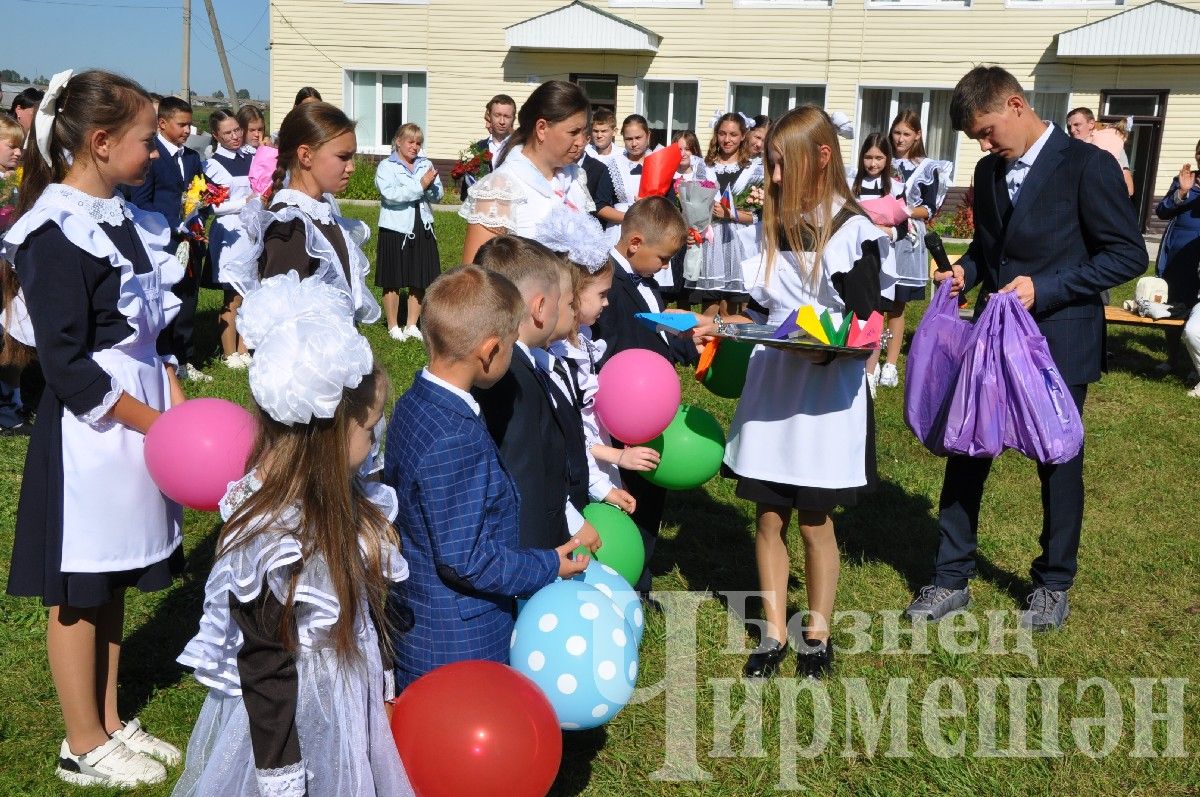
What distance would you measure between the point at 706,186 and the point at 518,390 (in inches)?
255

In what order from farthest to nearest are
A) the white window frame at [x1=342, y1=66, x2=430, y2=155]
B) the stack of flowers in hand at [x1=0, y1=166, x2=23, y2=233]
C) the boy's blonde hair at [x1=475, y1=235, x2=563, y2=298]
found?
the white window frame at [x1=342, y1=66, x2=430, y2=155]
the stack of flowers in hand at [x1=0, y1=166, x2=23, y2=233]
the boy's blonde hair at [x1=475, y1=235, x2=563, y2=298]

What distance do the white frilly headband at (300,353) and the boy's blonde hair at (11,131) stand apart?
5.89 metres

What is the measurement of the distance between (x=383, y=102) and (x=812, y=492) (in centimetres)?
2312

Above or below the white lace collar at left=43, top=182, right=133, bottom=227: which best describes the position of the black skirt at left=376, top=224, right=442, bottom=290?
below

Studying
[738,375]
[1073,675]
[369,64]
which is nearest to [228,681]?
[738,375]

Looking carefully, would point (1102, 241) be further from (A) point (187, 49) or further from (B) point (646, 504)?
(A) point (187, 49)

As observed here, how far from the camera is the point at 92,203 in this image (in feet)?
9.71

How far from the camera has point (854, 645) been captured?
429 cm

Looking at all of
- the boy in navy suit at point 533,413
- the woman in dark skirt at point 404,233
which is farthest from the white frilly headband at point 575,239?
the woman in dark skirt at point 404,233

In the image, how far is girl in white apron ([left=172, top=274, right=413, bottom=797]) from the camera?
2289 mm

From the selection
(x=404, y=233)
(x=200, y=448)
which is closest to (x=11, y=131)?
(x=404, y=233)

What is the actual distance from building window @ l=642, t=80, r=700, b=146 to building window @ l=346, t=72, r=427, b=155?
17.4ft

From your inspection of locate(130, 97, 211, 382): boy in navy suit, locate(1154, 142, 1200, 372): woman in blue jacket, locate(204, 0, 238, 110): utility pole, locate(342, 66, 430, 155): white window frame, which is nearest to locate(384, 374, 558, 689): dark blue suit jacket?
locate(130, 97, 211, 382): boy in navy suit

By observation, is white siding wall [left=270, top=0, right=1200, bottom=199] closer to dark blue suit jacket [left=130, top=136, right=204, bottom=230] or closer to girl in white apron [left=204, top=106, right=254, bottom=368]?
girl in white apron [left=204, top=106, right=254, bottom=368]
